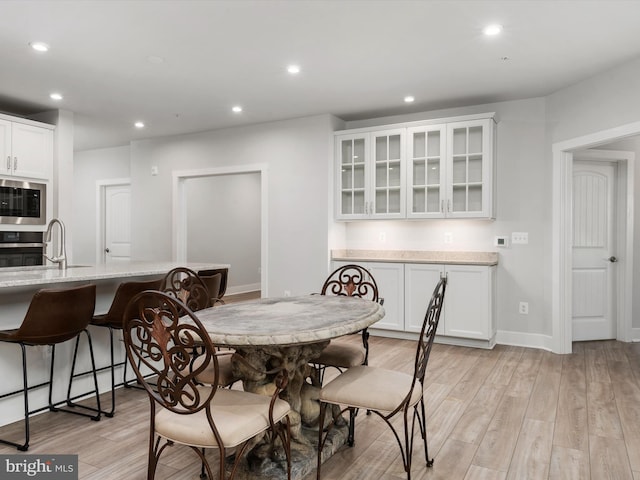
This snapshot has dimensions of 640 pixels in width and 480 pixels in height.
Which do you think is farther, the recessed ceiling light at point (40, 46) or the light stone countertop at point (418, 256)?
the light stone countertop at point (418, 256)

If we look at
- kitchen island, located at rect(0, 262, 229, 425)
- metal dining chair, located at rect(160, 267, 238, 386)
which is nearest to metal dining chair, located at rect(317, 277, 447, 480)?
metal dining chair, located at rect(160, 267, 238, 386)

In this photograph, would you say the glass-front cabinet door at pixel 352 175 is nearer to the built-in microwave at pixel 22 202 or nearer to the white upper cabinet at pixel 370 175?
the white upper cabinet at pixel 370 175

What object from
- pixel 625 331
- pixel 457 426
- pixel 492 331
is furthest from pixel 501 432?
pixel 625 331

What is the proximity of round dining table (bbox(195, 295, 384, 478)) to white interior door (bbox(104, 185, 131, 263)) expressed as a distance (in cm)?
585

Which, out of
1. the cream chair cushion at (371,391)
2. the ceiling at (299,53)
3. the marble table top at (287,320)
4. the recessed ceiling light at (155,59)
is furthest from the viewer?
the recessed ceiling light at (155,59)

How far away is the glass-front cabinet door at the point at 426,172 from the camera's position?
15.8 ft

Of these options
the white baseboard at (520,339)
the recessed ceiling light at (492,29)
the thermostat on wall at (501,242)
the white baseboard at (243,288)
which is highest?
the recessed ceiling light at (492,29)

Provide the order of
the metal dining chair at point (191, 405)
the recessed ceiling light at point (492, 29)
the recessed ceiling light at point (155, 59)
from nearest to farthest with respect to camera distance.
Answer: the metal dining chair at point (191, 405), the recessed ceiling light at point (492, 29), the recessed ceiling light at point (155, 59)

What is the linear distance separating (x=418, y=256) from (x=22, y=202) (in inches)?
176

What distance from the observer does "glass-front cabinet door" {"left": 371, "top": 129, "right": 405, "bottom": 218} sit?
5.07m

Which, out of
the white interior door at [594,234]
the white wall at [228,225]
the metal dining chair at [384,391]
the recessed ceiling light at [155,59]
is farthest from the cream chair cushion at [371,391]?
the white wall at [228,225]

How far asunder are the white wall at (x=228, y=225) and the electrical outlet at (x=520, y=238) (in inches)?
181

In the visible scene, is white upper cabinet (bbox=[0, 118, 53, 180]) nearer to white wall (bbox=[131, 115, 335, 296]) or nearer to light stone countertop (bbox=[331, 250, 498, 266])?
white wall (bbox=[131, 115, 335, 296])

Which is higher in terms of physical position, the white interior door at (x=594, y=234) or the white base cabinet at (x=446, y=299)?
the white interior door at (x=594, y=234)
